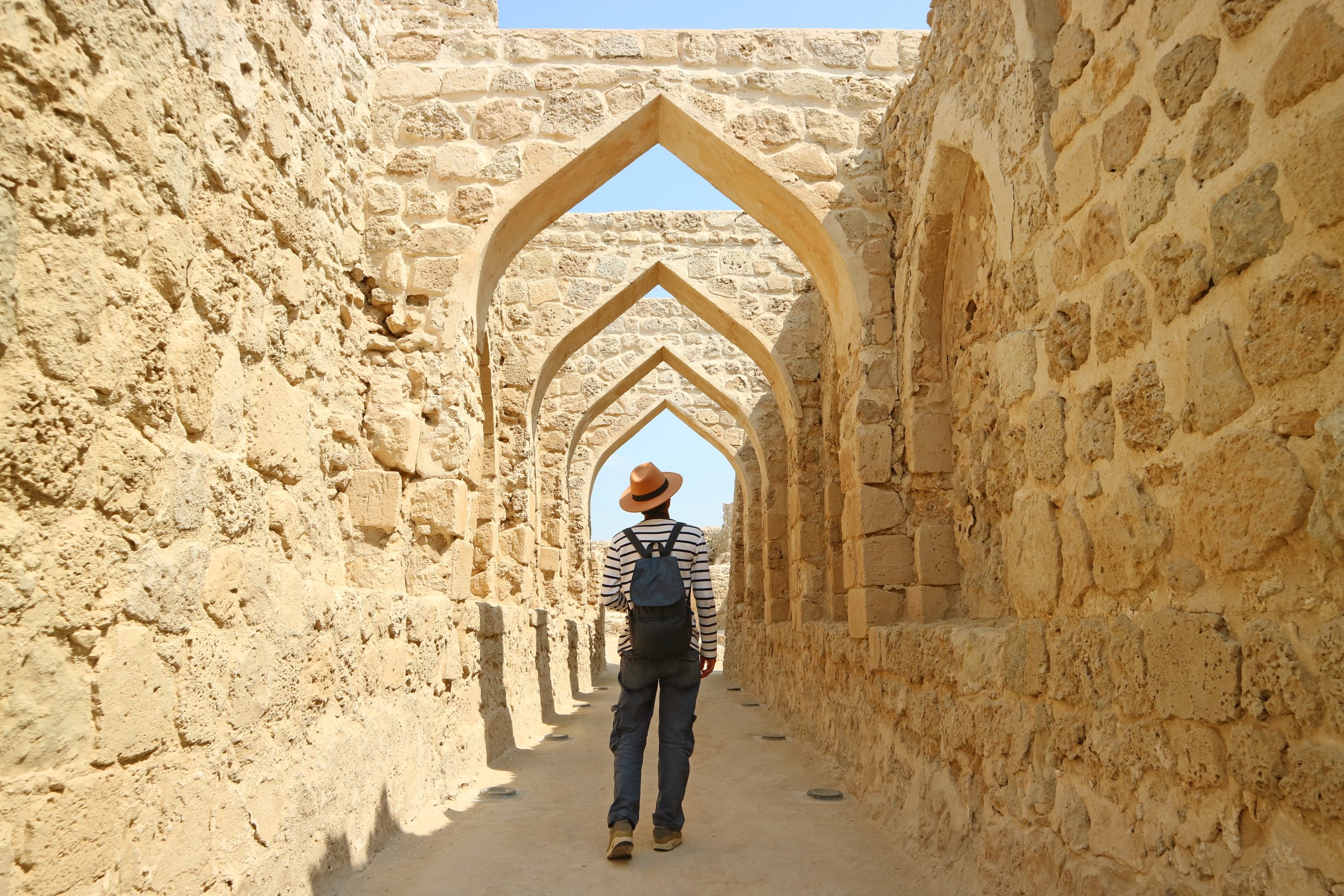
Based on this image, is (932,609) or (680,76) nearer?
A: (932,609)

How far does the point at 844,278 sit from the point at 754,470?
6070mm

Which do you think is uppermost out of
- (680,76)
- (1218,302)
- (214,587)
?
(680,76)

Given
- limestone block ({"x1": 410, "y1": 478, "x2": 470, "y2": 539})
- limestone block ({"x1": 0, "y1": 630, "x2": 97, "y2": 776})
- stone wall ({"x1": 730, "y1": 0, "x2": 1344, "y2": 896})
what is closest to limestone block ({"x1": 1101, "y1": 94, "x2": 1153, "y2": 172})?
stone wall ({"x1": 730, "y1": 0, "x2": 1344, "y2": 896})

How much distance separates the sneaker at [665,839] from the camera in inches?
132

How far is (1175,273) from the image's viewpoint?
187cm

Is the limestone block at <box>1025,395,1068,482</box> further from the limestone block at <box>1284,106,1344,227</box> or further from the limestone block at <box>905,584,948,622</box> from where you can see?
the limestone block at <box>905,584,948,622</box>

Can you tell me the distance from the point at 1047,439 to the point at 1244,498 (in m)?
0.90

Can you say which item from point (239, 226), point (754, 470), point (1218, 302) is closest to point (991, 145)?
point (1218, 302)

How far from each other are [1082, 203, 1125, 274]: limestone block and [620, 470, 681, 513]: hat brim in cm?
185

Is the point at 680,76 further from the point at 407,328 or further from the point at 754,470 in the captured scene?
the point at 754,470

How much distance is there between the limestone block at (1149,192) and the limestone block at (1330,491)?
68 centimetres

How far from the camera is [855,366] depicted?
4965 mm

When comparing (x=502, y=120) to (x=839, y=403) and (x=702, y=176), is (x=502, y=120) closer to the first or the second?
(x=702, y=176)

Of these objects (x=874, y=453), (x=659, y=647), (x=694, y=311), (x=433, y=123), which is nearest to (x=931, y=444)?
(x=874, y=453)
